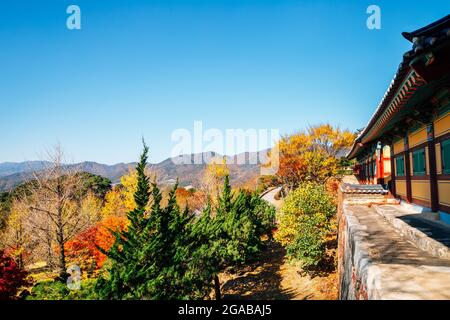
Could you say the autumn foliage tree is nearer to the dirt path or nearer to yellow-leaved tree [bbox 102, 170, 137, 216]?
the dirt path

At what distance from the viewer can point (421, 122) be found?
25.6 feet

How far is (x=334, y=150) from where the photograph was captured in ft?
120

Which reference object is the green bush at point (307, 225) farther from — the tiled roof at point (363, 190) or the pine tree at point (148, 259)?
the pine tree at point (148, 259)

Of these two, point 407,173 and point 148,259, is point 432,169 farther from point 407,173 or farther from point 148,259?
point 148,259

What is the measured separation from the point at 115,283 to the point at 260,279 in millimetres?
11199

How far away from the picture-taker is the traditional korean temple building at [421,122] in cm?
324

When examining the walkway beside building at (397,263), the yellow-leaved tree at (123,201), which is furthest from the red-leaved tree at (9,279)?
the yellow-leaved tree at (123,201)

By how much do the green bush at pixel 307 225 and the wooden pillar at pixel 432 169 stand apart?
6618 mm

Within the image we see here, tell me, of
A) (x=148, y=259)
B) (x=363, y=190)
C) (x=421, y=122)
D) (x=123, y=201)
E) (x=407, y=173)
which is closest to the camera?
(x=421, y=122)

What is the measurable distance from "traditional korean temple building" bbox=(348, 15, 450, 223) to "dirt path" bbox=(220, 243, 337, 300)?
5254 mm

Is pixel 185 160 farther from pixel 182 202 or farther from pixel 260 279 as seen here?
pixel 260 279

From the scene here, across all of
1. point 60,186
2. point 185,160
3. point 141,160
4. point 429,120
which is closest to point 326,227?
point 429,120

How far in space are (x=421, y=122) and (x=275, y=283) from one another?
11.9 m

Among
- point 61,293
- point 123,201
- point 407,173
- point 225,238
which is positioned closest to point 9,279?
point 61,293
